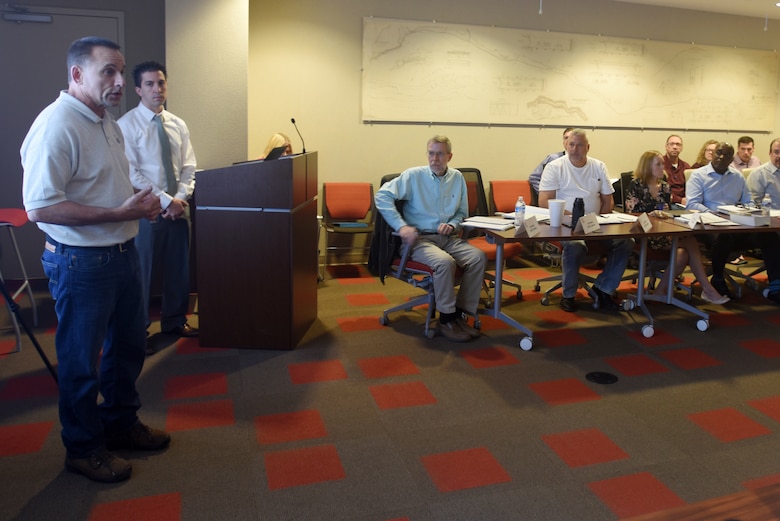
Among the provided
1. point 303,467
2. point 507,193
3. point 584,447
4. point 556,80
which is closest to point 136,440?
point 303,467

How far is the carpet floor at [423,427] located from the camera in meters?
2.33

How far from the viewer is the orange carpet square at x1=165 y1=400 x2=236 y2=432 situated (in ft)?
9.46

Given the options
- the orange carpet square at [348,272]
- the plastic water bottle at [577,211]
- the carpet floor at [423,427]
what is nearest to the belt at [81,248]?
the carpet floor at [423,427]

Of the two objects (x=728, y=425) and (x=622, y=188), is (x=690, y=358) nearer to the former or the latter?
(x=728, y=425)

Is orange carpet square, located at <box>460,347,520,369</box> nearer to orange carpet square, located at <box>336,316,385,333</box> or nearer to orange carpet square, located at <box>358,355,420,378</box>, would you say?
orange carpet square, located at <box>358,355,420,378</box>

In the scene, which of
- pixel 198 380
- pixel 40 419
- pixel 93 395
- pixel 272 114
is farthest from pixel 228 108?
pixel 93 395

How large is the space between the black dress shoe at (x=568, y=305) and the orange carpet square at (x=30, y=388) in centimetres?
335

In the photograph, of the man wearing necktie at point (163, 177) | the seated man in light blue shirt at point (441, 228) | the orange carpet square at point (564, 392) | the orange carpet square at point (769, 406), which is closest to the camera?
the orange carpet square at point (769, 406)

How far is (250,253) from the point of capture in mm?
3658

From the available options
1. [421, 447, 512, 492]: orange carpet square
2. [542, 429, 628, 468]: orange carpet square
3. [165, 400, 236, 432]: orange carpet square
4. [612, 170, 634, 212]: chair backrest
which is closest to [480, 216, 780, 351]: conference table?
[612, 170, 634, 212]: chair backrest

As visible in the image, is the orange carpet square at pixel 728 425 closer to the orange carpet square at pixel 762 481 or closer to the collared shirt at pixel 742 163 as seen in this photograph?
the orange carpet square at pixel 762 481

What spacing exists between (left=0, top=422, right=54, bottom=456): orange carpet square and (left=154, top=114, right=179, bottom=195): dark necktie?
1559 millimetres

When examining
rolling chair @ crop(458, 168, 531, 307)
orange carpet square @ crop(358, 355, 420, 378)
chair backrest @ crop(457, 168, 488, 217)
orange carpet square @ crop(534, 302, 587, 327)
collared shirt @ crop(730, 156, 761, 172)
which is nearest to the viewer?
orange carpet square @ crop(358, 355, 420, 378)

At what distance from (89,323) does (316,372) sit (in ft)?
4.77
